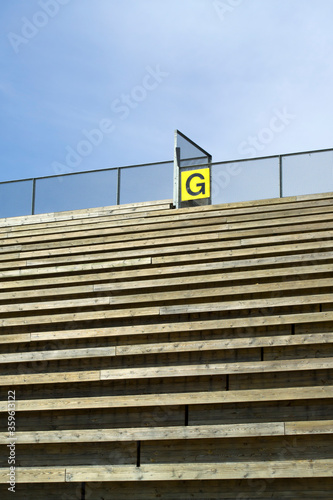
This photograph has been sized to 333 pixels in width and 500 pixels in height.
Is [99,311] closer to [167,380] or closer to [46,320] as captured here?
[46,320]

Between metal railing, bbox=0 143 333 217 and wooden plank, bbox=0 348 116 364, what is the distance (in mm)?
2814

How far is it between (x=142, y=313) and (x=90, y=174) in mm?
3348

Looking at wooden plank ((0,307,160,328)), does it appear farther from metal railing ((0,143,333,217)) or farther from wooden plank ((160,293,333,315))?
metal railing ((0,143,333,217))

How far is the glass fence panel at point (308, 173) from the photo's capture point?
23.2ft

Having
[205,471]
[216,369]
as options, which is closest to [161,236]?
[216,369]

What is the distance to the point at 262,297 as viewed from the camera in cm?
536

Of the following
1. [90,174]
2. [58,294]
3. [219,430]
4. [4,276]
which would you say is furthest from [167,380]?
[90,174]

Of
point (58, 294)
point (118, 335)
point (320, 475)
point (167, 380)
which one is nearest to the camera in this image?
point (320, 475)

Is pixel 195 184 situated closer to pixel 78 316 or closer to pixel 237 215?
pixel 237 215

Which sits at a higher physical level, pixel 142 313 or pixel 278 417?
pixel 142 313

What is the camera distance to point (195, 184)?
7.64 m

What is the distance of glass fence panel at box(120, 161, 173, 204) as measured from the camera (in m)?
7.79

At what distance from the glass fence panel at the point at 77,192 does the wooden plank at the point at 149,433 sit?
12.2 ft

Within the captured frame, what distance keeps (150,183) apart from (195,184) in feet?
1.91
